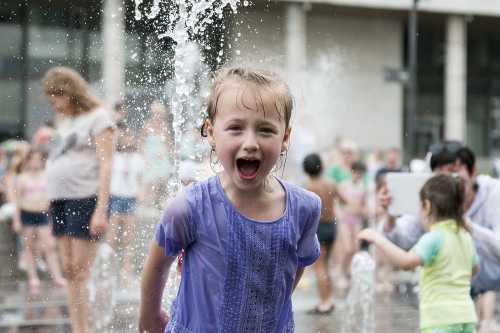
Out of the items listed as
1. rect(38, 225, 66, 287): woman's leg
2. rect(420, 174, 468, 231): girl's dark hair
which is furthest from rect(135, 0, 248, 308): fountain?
rect(38, 225, 66, 287): woman's leg

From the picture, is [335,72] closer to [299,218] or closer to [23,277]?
[23,277]

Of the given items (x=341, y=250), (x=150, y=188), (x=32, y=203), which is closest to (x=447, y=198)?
(x=150, y=188)

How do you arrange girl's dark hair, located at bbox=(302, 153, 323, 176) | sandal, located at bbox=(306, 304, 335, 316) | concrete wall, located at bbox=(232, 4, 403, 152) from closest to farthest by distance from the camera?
sandal, located at bbox=(306, 304, 335, 316) < girl's dark hair, located at bbox=(302, 153, 323, 176) < concrete wall, located at bbox=(232, 4, 403, 152)

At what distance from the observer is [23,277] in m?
9.67

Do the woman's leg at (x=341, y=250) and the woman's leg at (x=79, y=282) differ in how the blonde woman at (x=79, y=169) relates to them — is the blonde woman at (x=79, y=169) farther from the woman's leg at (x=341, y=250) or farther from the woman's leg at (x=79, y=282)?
the woman's leg at (x=341, y=250)

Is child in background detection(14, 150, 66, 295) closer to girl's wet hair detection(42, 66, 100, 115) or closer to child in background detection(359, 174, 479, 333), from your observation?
girl's wet hair detection(42, 66, 100, 115)

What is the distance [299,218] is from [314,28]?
71.2ft

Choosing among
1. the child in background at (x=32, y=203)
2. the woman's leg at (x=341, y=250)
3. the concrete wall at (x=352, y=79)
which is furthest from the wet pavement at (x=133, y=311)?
the concrete wall at (x=352, y=79)

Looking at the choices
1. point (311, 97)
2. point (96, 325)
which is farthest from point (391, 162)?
point (311, 97)

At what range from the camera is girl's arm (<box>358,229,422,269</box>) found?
380cm

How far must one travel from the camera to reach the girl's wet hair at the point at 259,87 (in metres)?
2.21

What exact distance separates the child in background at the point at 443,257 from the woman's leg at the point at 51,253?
5350 mm

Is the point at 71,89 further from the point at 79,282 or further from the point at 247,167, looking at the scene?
the point at 247,167

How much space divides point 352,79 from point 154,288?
933 inches
